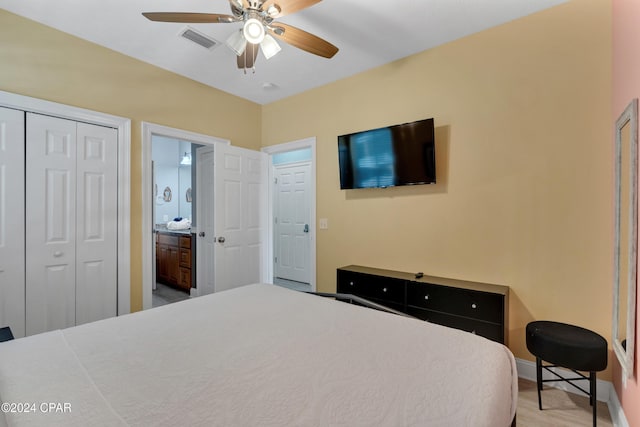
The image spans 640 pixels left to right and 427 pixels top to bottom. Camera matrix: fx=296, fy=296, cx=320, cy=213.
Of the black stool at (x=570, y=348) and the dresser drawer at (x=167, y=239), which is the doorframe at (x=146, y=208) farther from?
the black stool at (x=570, y=348)

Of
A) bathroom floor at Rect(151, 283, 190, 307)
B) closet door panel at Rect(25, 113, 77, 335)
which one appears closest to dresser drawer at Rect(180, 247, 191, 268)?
bathroom floor at Rect(151, 283, 190, 307)

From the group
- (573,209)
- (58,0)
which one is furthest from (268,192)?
(573,209)

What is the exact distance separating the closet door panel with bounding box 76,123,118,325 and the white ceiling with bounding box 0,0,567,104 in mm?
849

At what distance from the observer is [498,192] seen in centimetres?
243

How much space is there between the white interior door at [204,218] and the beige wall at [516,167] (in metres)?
2.14

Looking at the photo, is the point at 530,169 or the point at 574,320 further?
the point at 530,169

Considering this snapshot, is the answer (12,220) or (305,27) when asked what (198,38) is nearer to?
(305,27)

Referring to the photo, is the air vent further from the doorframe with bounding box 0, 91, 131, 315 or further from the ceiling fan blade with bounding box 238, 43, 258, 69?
the doorframe with bounding box 0, 91, 131, 315

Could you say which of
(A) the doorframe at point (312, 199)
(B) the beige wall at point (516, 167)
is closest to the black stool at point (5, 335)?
(A) the doorframe at point (312, 199)

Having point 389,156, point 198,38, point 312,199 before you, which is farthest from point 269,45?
point 312,199

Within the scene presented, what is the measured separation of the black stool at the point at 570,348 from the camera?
67.9 inches

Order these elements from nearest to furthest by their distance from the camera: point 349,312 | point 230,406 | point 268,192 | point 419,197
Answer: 1. point 230,406
2. point 349,312
3. point 419,197
4. point 268,192

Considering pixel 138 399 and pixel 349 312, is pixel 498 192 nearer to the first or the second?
pixel 349 312

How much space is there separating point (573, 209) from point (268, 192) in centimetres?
326
